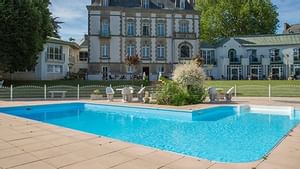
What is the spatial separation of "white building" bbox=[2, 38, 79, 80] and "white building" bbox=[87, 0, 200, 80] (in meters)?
3.29

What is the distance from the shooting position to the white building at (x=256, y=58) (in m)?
40.5

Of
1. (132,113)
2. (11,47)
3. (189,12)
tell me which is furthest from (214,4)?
(132,113)

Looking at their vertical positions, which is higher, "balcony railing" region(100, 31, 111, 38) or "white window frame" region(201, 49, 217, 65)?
"balcony railing" region(100, 31, 111, 38)

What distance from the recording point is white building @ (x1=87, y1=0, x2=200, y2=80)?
120 ft

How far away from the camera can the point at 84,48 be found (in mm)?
45969

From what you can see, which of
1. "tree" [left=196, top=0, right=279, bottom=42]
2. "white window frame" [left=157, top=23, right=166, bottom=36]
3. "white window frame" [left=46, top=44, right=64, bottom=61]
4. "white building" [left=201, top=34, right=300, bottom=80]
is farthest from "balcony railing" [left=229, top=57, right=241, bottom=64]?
"white window frame" [left=46, top=44, right=64, bottom=61]

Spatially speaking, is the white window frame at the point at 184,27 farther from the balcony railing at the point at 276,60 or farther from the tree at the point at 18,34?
the tree at the point at 18,34

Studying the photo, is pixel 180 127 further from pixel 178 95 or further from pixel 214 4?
pixel 214 4

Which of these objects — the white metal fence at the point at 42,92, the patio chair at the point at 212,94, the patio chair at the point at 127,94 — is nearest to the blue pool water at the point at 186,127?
the patio chair at the point at 127,94

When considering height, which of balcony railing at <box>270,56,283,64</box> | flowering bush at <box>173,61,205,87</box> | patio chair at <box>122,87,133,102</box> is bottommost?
patio chair at <box>122,87,133,102</box>

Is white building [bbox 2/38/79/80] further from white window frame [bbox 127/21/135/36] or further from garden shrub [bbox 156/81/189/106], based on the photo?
garden shrub [bbox 156/81/189/106]

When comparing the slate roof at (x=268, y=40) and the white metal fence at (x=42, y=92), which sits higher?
the slate roof at (x=268, y=40)

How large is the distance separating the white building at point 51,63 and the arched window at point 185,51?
14.5 metres

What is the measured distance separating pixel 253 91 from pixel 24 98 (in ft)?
53.5
